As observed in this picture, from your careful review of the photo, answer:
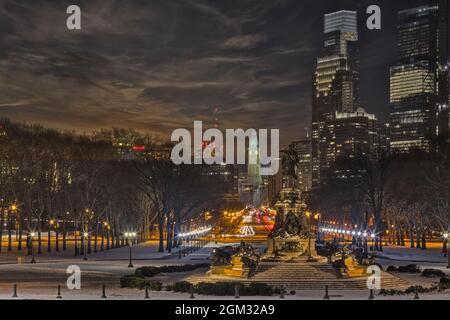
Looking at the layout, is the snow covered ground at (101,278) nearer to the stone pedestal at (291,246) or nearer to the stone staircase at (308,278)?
the stone staircase at (308,278)

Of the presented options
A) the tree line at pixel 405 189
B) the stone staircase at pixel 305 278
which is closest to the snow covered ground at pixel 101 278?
the stone staircase at pixel 305 278

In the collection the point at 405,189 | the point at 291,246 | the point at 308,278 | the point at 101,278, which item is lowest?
the point at 101,278

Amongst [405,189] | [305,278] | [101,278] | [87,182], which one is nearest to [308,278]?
[305,278]

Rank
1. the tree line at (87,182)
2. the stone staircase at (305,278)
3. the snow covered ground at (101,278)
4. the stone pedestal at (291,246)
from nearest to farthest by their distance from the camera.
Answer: the snow covered ground at (101,278)
the stone staircase at (305,278)
the stone pedestal at (291,246)
the tree line at (87,182)

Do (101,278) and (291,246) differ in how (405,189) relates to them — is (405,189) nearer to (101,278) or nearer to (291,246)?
(291,246)

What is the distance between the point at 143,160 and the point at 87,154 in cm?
1022

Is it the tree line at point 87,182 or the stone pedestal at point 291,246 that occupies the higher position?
the tree line at point 87,182

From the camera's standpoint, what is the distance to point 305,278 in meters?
49.8

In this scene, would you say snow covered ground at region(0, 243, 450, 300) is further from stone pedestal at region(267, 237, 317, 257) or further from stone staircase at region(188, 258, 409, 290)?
stone pedestal at region(267, 237, 317, 257)

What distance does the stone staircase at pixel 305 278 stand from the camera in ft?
160

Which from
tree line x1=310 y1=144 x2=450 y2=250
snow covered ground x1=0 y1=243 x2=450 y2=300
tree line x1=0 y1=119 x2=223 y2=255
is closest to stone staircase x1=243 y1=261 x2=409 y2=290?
snow covered ground x1=0 y1=243 x2=450 y2=300

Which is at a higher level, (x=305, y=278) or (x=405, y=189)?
(x=405, y=189)
